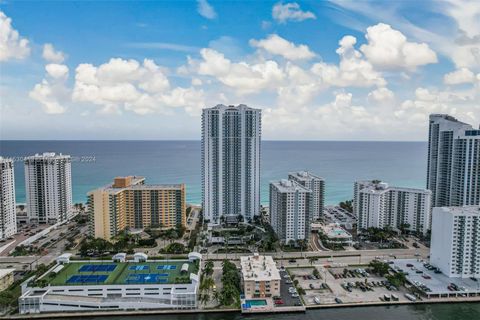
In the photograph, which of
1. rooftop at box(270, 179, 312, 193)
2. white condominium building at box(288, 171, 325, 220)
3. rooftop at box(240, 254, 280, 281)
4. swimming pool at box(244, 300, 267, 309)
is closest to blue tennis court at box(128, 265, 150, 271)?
rooftop at box(240, 254, 280, 281)

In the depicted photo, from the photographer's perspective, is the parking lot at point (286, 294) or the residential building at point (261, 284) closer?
the parking lot at point (286, 294)

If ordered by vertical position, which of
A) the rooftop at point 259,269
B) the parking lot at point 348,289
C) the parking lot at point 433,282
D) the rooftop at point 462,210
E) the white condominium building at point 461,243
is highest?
the rooftop at point 462,210

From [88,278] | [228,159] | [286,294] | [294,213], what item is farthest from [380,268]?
[88,278]

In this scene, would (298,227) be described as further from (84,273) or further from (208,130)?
(84,273)

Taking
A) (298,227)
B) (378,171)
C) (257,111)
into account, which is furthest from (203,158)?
(378,171)

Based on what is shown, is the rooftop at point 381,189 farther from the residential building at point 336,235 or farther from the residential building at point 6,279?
the residential building at point 6,279

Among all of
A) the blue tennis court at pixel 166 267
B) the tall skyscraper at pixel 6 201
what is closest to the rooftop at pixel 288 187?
the blue tennis court at pixel 166 267

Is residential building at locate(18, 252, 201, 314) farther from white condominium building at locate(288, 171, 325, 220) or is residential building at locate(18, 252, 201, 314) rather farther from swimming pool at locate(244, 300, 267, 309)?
white condominium building at locate(288, 171, 325, 220)
